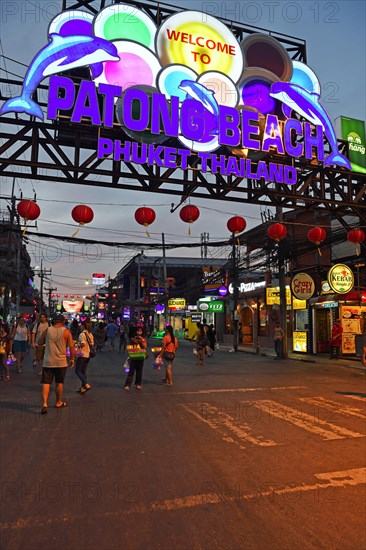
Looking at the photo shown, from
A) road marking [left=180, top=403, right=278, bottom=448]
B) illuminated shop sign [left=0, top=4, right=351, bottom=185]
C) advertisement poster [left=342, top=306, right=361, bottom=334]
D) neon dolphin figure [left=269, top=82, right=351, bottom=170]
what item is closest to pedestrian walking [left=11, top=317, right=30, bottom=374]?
illuminated shop sign [left=0, top=4, right=351, bottom=185]

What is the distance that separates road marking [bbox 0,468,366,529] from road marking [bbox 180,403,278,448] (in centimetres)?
130

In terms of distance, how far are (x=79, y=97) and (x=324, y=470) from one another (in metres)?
8.31

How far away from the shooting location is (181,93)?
33.4 ft

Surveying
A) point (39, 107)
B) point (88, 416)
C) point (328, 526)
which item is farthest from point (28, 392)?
point (328, 526)

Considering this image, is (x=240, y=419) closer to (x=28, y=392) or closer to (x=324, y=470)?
(x=324, y=470)

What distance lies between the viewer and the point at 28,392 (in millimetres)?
9594

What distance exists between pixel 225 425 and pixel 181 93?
312 inches

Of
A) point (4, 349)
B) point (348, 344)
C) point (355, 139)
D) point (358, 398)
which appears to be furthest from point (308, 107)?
point (348, 344)

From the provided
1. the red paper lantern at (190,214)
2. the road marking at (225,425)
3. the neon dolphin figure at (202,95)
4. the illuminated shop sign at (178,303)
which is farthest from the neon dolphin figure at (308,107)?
the illuminated shop sign at (178,303)

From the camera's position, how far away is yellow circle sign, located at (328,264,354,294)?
1730 centimetres

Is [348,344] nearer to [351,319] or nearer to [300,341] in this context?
[351,319]

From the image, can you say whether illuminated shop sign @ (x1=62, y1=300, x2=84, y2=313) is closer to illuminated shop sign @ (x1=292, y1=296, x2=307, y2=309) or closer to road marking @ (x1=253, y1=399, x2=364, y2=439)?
illuminated shop sign @ (x1=292, y1=296, x2=307, y2=309)

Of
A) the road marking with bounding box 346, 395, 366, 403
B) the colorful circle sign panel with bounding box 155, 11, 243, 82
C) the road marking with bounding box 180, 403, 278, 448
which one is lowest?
the road marking with bounding box 346, 395, 366, 403

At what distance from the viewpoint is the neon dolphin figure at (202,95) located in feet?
32.5
